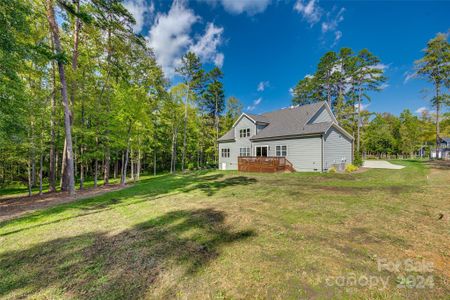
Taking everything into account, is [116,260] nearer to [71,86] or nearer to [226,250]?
[226,250]

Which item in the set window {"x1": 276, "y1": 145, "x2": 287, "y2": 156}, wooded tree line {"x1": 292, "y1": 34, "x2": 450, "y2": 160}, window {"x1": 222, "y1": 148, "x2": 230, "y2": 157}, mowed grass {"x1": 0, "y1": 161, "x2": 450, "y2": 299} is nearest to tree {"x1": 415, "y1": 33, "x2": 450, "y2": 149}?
wooded tree line {"x1": 292, "y1": 34, "x2": 450, "y2": 160}

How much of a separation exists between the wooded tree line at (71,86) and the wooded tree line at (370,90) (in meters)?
22.2

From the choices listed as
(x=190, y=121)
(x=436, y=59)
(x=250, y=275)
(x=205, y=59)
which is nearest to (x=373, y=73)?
(x=436, y=59)

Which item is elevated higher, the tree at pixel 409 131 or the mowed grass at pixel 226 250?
the tree at pixel 409 131

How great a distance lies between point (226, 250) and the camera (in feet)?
11.0

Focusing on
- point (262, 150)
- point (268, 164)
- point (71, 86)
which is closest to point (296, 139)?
point (268, 164)

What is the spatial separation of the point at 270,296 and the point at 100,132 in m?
14.5

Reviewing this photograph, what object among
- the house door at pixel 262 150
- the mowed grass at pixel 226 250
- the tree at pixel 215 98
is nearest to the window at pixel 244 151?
the house door at pixel 262 150

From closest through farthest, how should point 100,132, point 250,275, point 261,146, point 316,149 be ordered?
point 250,275, point 100,132, point 316,149, point 261,146

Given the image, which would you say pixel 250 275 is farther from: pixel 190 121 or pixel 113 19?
pixel 190 121

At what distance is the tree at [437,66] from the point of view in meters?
15.8

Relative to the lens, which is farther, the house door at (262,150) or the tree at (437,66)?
the house door at (262,150)

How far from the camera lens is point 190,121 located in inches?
1014

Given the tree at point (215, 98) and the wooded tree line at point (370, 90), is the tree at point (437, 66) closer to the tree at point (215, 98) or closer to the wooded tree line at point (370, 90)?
the wooded tree line at point (370, 90)
